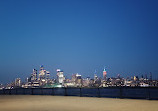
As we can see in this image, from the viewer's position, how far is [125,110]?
31.4ft

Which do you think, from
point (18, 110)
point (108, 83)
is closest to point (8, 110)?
point (18, 110)

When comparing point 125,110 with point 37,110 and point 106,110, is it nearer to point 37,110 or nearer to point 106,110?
point 106,110

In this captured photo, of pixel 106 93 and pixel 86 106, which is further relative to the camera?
pixel 106 93

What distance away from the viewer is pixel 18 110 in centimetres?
1025

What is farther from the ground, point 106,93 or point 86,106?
point 86,106

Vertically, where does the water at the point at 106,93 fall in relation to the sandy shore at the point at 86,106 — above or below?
below

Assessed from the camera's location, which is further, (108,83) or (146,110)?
(108,83)

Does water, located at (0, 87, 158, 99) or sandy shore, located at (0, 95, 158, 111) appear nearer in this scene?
sandy shore, located at (0, 95, 158, 111)

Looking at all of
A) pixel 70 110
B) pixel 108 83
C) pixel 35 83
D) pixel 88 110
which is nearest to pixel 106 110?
pixel 88 110

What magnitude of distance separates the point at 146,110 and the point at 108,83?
149937 mm

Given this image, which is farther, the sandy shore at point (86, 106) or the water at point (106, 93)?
the water at point (106, 93)

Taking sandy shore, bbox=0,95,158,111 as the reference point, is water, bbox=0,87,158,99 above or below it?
below

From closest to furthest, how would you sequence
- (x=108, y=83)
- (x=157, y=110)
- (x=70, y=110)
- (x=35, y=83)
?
(x=157, y=110), (x=70, y=110), (x=108, y=83), (x=35, y=83)

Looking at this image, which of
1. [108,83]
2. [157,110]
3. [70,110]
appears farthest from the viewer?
[108,83]
